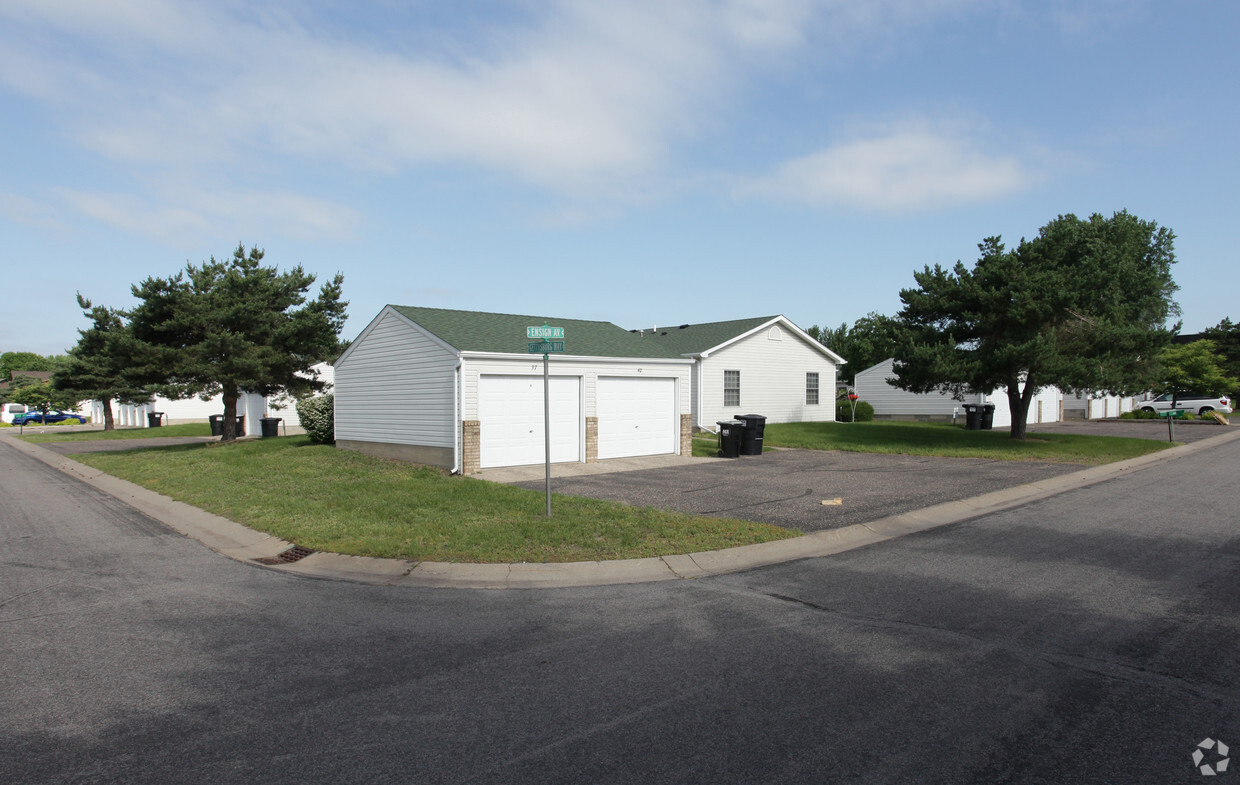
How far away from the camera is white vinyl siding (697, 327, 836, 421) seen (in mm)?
28031

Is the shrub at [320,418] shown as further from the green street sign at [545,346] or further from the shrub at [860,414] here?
the shrub at [860,414]

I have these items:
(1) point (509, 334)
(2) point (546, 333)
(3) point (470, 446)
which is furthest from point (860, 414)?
(2) point (546, 333)

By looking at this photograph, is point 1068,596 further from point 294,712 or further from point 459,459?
point 459,459

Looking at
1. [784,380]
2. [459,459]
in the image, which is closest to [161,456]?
[459,459]

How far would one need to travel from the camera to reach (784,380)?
100 feet

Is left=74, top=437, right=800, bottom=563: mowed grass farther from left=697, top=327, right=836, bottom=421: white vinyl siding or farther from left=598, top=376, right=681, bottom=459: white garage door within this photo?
left=697, top=327, right=836, bottom=421: white vinyl siding

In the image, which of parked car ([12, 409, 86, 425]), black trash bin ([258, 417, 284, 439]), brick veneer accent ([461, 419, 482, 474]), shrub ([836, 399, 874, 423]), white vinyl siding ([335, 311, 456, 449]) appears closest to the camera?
brick veneer accent ([461, 419, 482, 474])

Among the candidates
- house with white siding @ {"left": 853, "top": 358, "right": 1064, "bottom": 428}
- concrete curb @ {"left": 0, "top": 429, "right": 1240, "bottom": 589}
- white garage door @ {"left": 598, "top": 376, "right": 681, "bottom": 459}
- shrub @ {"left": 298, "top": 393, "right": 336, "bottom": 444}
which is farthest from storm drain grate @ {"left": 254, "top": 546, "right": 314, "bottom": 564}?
house with white siding @ {"left": 853, "top": 358, "right": 1064, "bottom": 428}

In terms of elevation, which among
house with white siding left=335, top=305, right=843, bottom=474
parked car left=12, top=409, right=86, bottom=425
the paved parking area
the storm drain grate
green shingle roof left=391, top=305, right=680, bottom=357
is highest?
green shingle roof left=391, top=305, right=680, bottom=357

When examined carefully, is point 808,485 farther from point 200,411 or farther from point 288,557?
point 200,411

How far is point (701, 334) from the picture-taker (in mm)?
31016

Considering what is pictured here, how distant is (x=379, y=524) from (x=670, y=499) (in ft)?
15.2

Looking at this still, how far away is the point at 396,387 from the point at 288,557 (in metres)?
10.1

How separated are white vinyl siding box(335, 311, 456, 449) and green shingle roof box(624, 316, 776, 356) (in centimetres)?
1150
